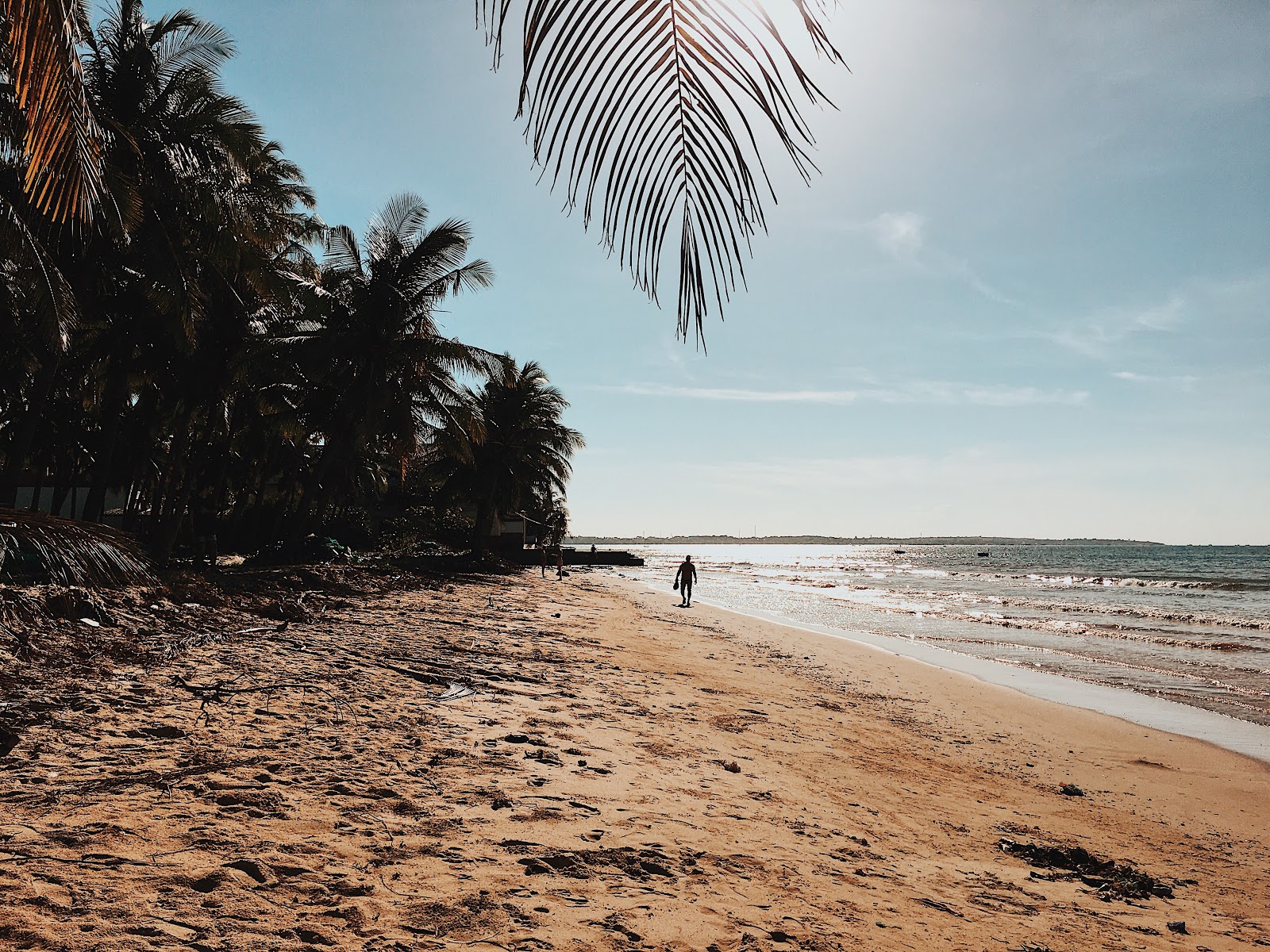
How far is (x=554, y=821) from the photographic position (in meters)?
3.54

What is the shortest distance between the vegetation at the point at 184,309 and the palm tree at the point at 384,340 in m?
0.05


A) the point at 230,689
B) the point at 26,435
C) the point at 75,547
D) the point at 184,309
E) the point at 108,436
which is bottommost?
the point at 230,689

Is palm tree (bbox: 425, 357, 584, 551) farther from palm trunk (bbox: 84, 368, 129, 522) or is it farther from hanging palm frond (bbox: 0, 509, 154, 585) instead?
hanging palm frond (bbox: 0, 509, 154, 585)

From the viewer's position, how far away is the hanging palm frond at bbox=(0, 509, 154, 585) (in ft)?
6.73

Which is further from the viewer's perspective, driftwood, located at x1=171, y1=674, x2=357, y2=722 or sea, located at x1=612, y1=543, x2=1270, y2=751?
sea, located at x1=612, y1=543, x2=1270, y2=751

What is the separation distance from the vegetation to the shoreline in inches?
434

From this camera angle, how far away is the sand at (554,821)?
260 centimetres

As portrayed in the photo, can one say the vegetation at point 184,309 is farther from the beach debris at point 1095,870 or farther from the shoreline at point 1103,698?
the shoreline at point 1103,698

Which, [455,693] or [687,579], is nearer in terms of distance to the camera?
[455,693]

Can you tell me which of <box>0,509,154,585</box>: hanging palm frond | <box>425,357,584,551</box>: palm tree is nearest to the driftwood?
<box>0,509,154,585</box>: hanging palm frond

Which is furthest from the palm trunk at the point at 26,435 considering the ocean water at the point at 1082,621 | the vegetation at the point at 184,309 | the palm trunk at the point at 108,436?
the ocean water at the point at 1082,621

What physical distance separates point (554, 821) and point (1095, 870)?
10.4 feet

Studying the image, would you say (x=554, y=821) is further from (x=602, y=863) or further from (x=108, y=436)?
(x=108, y=436)

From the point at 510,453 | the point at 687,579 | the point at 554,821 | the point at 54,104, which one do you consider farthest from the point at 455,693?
the point at 510,453
